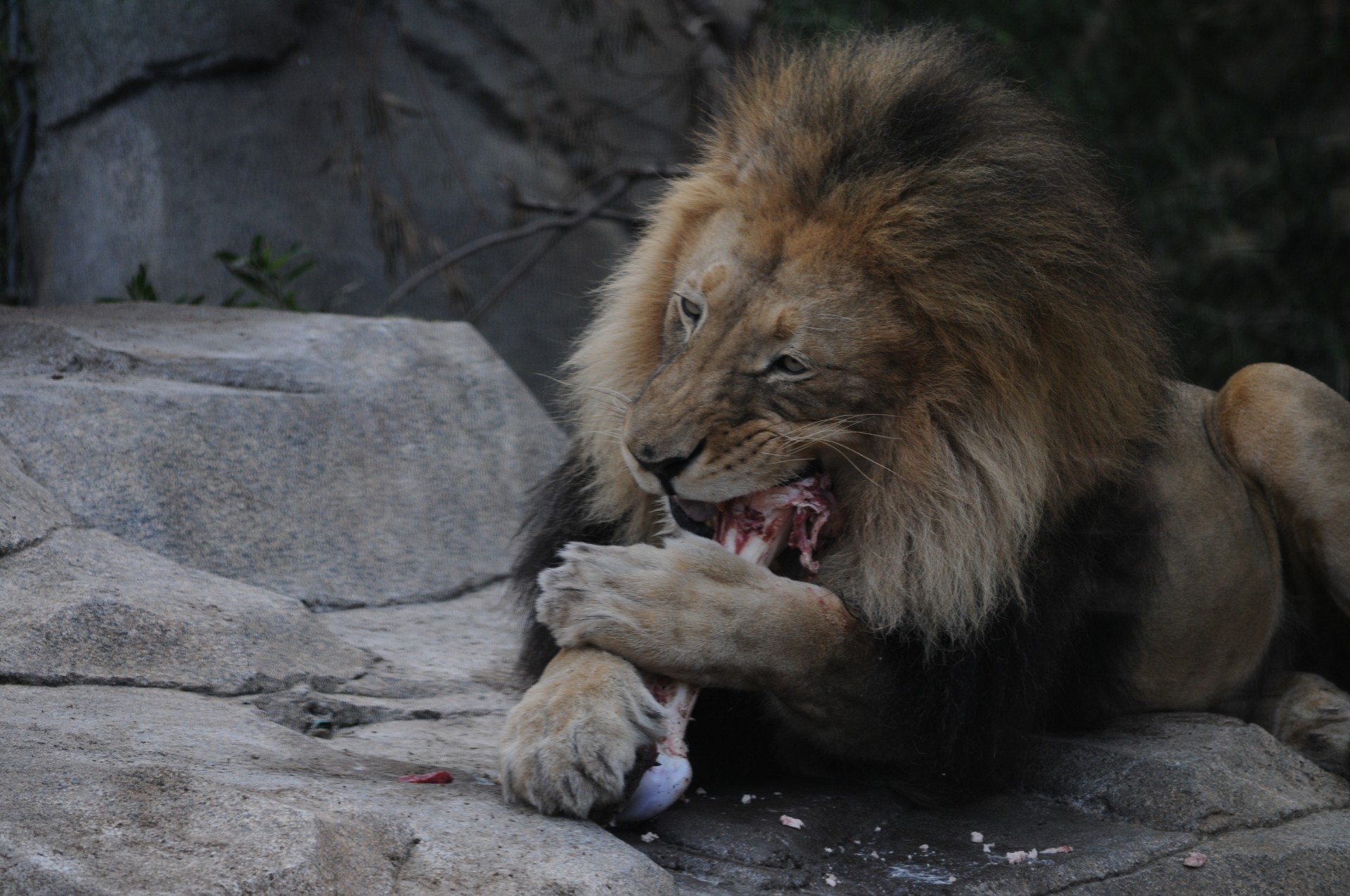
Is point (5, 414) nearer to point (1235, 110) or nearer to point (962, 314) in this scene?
point (962, 314)

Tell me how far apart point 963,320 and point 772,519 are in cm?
43

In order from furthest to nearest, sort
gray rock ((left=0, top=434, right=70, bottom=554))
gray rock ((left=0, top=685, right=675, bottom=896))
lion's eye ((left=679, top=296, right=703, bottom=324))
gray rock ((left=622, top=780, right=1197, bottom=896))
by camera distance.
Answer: gray rock ((left=0, top=434, right=70, bottom=554)) → lion's eye ((left=679, top=296, right=703, bottom=324)) → gray rock ((left=622, top=780, right=1197, bottom=896)) → gray rock ((left=0, top=685, right=675, bottom=896))

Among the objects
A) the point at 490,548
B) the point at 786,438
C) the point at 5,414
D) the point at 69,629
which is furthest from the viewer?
the point at 490,548

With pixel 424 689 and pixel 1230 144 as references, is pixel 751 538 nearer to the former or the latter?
pixel 424 689

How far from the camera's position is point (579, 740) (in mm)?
1905

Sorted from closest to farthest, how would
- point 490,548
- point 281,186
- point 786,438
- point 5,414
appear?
point 786,438, point 5,414, point 490,548, point 281,186

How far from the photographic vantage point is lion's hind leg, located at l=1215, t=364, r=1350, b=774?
112 inches

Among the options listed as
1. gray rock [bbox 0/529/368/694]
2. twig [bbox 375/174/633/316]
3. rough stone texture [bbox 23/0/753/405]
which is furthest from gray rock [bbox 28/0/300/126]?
gray rock [bbox 0/529/368/694]

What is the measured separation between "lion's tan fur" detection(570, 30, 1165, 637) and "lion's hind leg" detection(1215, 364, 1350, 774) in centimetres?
69

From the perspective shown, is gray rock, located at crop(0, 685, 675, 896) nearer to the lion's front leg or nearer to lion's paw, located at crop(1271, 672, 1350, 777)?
the lion's front leg

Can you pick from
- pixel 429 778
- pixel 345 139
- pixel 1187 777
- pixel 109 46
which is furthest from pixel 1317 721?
pixel 109 46

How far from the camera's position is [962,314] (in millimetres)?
2139

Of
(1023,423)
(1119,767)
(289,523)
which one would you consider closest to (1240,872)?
(1119,767)

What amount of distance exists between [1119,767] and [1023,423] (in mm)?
744
